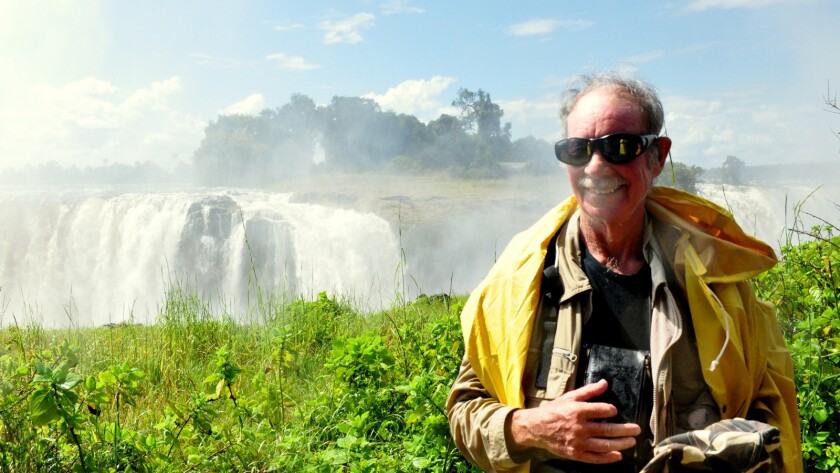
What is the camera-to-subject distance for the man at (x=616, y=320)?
2010mm

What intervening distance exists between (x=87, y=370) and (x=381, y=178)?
3578cm

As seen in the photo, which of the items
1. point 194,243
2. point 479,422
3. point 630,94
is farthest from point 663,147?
point 194,243

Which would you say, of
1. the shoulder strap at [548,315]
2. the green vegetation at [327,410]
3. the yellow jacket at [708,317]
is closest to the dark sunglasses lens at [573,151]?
the yellow jacket at [708,317]

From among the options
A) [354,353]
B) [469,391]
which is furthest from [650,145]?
[354,353]

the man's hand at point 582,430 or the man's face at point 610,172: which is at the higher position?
the man's face at point 610,172

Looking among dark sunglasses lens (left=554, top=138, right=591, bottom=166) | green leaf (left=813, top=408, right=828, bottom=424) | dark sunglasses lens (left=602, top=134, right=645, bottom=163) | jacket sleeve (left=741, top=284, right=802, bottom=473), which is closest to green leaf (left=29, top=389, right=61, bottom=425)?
dark sunglasses lens (left=554, top=138, right=591, bottom=166)

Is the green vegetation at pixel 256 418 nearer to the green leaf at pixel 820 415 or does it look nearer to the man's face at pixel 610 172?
the man's face at pixel 610 172

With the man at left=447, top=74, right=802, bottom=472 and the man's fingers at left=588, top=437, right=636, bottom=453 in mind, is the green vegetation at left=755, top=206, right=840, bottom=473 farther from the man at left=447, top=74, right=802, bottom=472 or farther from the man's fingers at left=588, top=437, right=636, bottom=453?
the man's fingers at left=588, top=437, right=636, bottom=453

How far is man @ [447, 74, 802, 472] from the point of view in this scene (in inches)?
79.1

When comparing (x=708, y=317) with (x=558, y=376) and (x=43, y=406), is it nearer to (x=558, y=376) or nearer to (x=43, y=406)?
(x=558, y=376)

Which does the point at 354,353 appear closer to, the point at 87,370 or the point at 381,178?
the point at 87,370

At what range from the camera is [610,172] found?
217 cm

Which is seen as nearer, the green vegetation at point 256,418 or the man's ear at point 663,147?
the man's ear at point 663,147

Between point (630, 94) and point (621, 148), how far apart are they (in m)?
0.20
